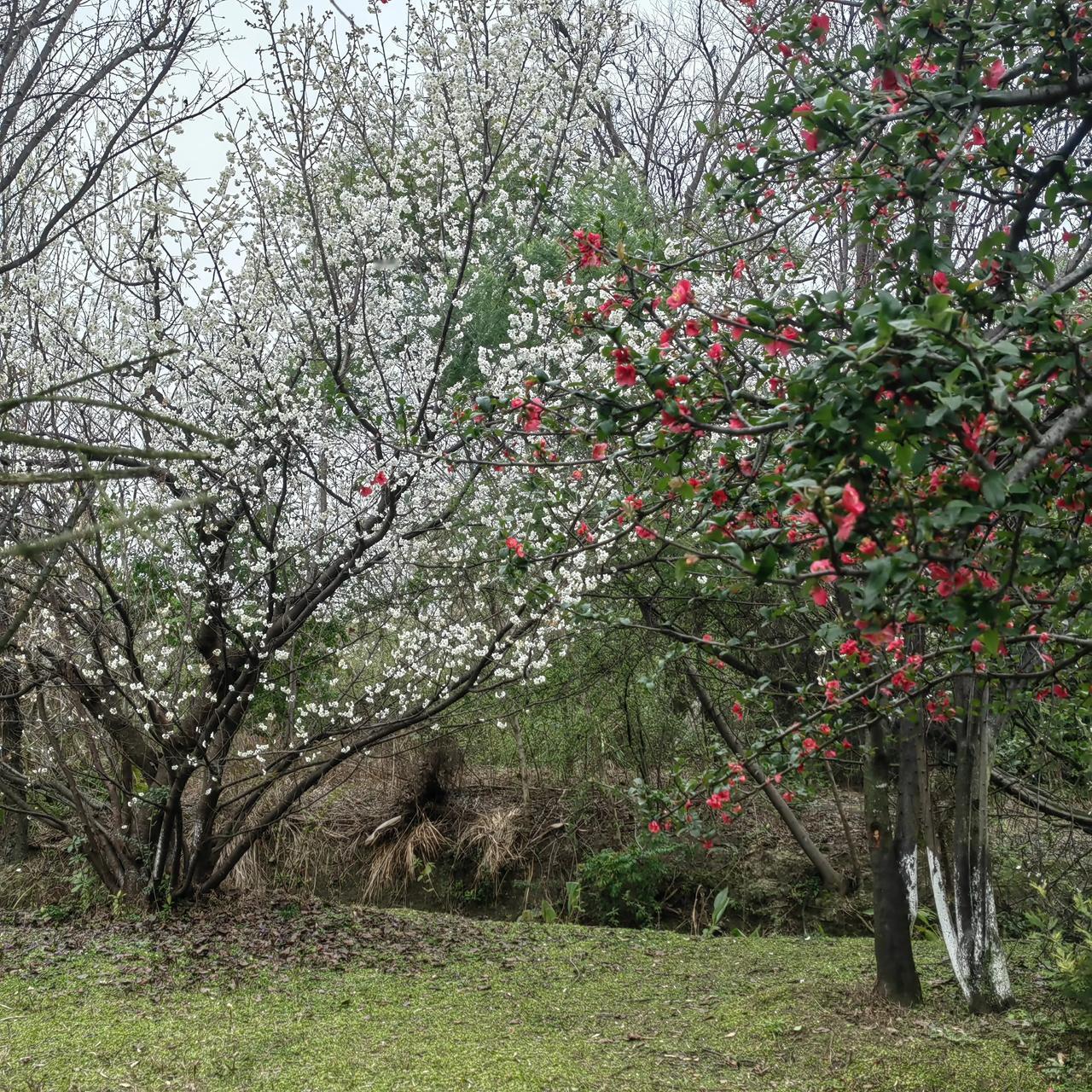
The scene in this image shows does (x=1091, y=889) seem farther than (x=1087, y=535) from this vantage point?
Yes

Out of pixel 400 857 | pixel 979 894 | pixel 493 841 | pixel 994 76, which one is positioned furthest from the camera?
pixel 400 857

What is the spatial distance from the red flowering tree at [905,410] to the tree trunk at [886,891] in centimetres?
2

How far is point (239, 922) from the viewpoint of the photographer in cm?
680

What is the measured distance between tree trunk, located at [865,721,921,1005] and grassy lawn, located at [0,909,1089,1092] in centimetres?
14

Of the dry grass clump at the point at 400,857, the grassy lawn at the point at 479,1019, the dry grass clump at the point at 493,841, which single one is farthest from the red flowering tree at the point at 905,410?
the dry grass clump at the point at 400,857

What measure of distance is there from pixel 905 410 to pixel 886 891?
3916mm

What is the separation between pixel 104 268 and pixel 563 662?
169 inches

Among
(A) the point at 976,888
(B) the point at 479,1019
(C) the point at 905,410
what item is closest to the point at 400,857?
(B) the point at 479,1019

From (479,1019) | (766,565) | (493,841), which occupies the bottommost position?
(479,1019)

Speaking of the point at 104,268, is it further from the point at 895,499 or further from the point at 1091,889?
the point at 1091,889

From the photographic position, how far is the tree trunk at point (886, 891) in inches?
190

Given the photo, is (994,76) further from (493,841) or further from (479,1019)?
(493,841)

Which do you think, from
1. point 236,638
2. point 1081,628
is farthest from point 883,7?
point 236,638

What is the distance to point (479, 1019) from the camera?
16.2ft
